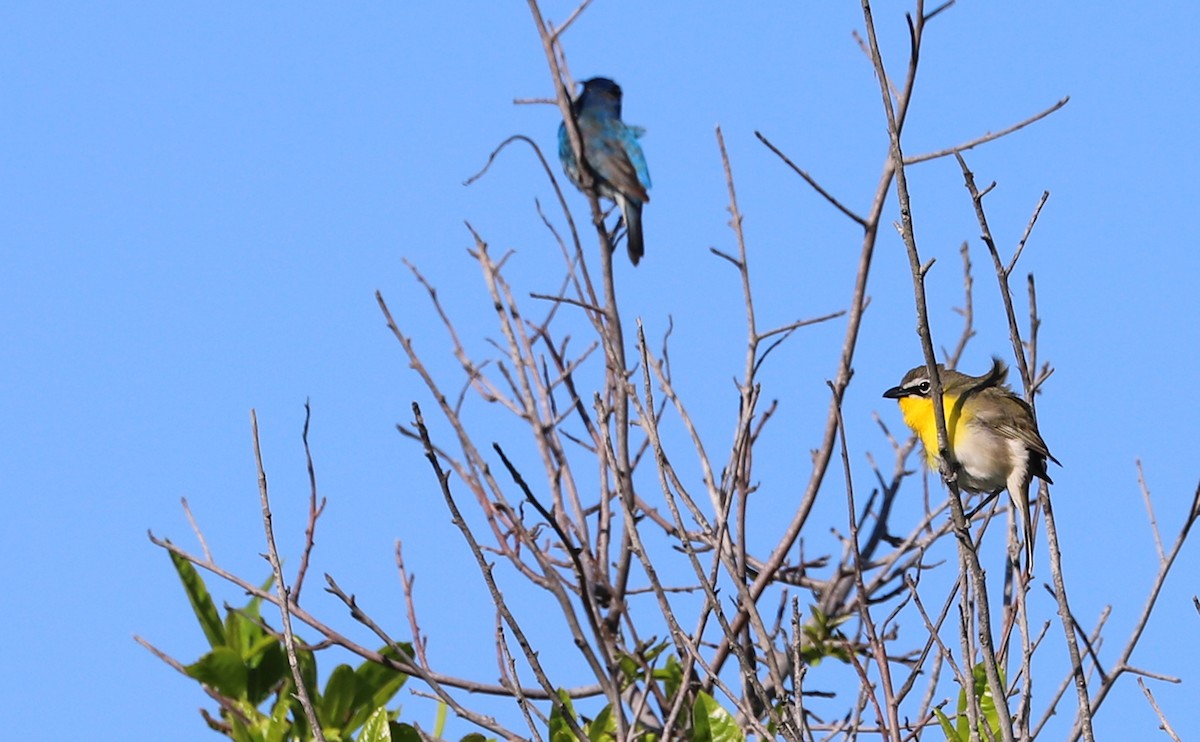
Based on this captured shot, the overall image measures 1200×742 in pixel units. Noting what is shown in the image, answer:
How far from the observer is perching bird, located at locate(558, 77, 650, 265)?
8.49 meters

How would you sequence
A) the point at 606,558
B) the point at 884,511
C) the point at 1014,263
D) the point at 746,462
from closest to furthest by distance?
1. the point at 1014,263
2. the point at 746,462
3. the point at 606,558
4. the point at 884,511

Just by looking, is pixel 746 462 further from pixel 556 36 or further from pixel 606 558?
pixel 556 36

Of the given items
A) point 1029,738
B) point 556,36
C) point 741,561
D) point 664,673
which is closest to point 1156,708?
point 1029,738

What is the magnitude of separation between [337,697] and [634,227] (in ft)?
16.2

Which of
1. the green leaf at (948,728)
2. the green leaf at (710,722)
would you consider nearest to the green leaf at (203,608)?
the green leaf at (710,722)

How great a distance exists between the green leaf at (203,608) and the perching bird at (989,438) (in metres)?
2.64

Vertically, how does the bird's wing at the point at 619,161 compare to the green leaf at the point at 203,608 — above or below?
above

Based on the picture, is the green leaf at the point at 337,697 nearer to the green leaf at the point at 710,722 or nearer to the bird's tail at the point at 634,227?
the green leaf at the point at 710,722

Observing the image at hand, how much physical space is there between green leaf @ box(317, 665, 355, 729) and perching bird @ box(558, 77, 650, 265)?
420 cm

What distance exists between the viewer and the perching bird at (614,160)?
8.49m

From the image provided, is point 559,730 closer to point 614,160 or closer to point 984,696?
point 984,696

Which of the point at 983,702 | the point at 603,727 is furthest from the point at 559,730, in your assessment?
the point at 983,702

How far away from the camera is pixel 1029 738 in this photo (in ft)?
10.8

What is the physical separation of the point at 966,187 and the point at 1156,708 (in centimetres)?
150
